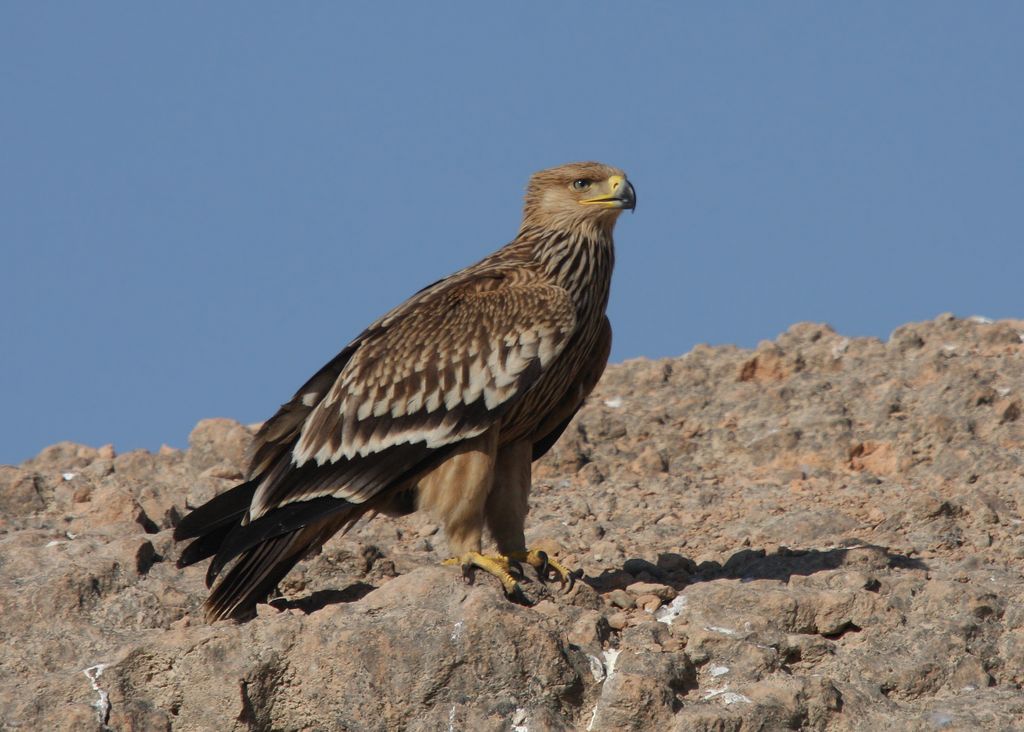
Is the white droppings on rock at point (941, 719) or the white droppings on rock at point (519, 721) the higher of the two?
the white droppings on rock at point (941, 719)

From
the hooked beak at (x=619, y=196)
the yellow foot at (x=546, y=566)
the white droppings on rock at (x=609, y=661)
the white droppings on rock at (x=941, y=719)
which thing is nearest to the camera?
the white droppings on rock at (x=941, y=719)

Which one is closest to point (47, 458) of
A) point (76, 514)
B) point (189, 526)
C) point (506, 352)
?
point (76, 514)

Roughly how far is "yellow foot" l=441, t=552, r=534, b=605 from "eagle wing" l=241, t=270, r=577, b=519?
65 cm

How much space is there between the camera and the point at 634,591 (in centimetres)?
748

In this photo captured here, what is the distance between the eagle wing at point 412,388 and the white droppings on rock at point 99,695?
1249 millimetres

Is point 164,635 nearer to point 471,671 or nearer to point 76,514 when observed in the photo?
point 471,671

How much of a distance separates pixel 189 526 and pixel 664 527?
2760 mm

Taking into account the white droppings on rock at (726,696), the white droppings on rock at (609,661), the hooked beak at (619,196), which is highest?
the hooked beak at (619,196)

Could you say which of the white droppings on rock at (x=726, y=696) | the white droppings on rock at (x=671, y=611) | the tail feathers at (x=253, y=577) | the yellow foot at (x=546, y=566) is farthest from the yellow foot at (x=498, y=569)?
the white droppings on rock at (x=726, y=696)

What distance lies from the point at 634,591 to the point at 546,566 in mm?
445

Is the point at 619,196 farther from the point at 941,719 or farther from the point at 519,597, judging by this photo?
the point at 941,719

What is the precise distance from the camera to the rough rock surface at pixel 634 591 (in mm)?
A: 6363

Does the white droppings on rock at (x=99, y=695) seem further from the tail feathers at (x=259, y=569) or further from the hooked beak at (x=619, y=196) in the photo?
the hooked beak at (x=619, y=196)

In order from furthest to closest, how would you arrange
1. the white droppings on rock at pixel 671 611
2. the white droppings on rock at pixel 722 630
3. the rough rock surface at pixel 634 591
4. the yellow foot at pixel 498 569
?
the yellow foot at pixel 498 569, the white droppings on rock at pixel 671 611, the white droppings on rock at pixel 722 630, the rough rock surface at pixel 634 591
